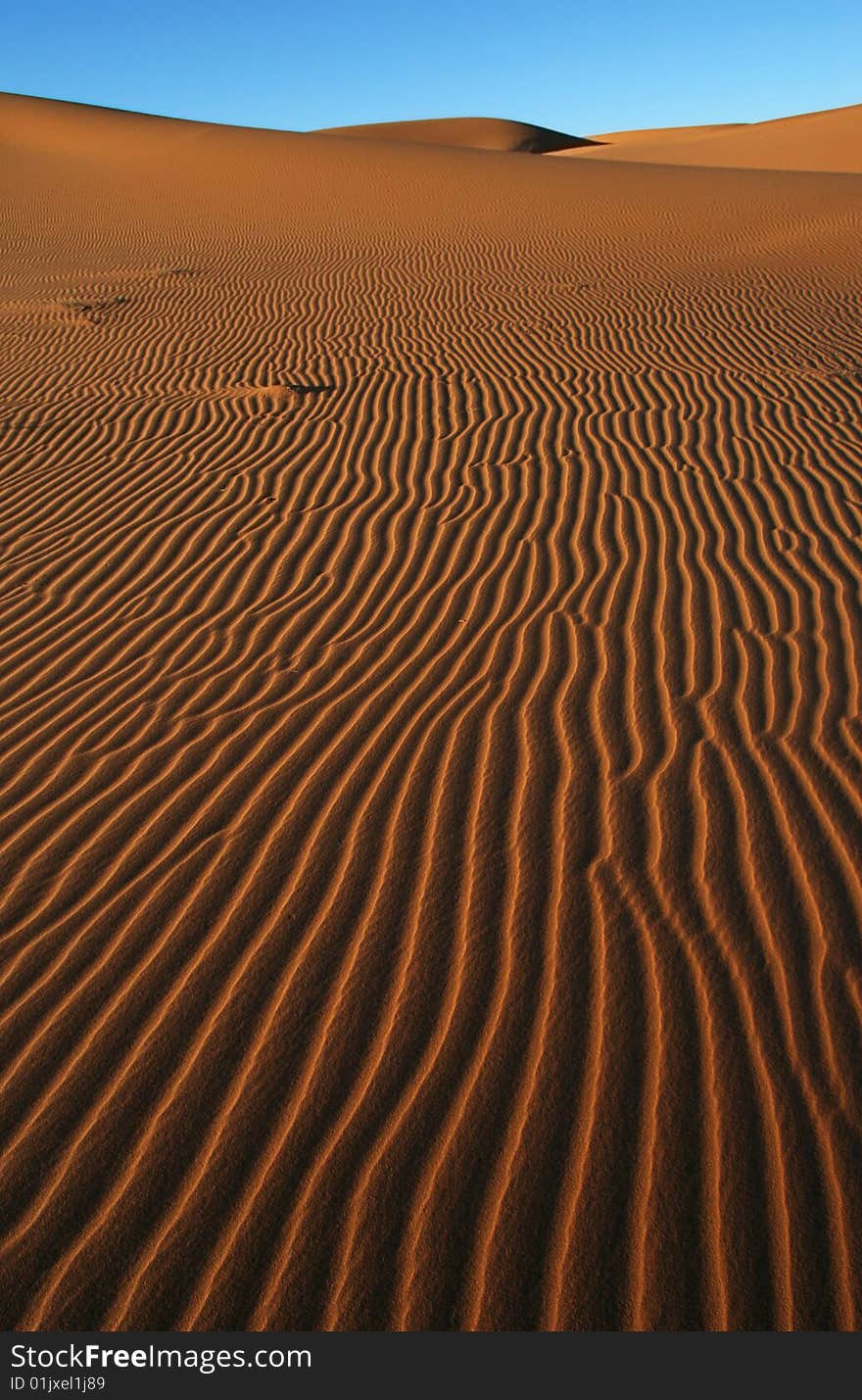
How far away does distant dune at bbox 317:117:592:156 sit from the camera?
6594cm

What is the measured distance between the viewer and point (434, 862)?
12.3 ft

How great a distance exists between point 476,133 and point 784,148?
32.0 m

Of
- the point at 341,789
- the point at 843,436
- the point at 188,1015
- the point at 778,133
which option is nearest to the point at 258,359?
the point at 843,436

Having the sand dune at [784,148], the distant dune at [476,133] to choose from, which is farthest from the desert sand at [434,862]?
the distant dune at [476,133]

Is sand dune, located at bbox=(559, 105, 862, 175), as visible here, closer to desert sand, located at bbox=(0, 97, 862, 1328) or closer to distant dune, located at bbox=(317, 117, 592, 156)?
distant dune, located at bbox=(317, 117, 592, 156)

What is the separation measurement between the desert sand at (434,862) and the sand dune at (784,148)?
3358cm

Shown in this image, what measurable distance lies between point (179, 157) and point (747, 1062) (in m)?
35.8

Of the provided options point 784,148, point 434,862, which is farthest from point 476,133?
point 434,862

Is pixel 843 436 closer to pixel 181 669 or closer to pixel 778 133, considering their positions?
pixel 181 669

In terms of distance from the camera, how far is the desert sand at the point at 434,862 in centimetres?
247

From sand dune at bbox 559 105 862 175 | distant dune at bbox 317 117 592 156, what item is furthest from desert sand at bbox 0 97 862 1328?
distant dune at bbox 317 117 592 156

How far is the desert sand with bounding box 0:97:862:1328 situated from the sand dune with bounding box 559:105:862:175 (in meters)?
33.6

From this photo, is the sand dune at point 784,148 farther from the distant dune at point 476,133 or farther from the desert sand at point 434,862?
the desert sand at point 434,862

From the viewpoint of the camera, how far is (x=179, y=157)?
3272 cm
